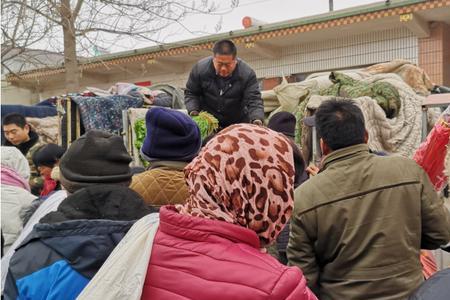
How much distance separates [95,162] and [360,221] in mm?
1251

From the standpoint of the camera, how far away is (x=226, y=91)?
4352mm

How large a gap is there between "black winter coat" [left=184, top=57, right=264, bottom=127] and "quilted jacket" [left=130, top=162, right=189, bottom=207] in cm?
196

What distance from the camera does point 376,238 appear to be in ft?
7.63

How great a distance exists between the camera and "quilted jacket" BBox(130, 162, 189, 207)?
2.34 m

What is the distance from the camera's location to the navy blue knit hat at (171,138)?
238cm

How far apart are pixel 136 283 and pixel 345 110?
155cm

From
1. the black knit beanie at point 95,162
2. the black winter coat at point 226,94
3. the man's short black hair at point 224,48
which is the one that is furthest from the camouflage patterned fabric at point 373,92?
the black knit beanie at point 95,162

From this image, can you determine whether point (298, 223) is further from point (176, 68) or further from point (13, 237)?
point (176, 68)

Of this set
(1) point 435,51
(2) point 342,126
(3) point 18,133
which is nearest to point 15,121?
(3) point 18,133

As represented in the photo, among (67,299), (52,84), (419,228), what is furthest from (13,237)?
(52,84)

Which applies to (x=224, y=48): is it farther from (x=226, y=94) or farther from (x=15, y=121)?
(x=15, y=121)

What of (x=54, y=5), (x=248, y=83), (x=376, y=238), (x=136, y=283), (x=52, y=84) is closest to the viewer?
(x=136, y=283)

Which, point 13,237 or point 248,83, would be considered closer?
point 13,237

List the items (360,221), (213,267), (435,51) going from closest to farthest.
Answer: (213,267)
(360,221)
(435,51)
